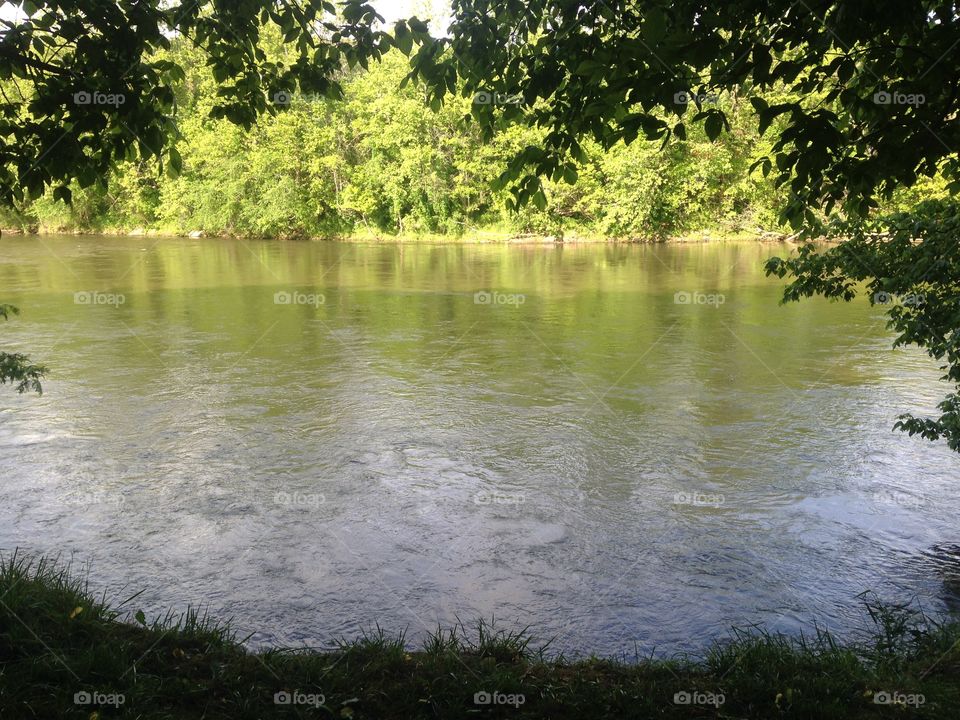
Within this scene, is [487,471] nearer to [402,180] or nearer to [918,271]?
[918,271]

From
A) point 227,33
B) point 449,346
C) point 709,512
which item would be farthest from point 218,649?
point 449,346

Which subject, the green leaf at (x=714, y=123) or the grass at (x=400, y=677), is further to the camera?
the green leaf at (x=714, y=123)

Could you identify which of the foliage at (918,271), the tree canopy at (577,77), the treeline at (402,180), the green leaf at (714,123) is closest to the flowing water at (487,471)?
the foliage at (918,271)

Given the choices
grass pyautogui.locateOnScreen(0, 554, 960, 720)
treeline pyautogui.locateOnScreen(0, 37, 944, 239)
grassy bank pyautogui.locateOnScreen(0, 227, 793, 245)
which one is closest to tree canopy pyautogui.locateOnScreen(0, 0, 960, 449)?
grass pyautogui.locateOnScreen(0, 554, 960, 720)

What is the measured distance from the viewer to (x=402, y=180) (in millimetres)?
42750

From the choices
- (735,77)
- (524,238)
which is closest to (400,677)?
(735,77)

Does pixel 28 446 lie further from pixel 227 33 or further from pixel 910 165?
pixel 910 165

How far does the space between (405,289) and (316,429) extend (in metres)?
12.5

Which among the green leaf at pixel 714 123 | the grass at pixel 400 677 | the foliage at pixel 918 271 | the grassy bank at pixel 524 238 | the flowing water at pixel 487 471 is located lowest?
the flowing water at pixel 487 471

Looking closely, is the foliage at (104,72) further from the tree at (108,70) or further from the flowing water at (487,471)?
the flowing water at (487,471)

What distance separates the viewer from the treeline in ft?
135

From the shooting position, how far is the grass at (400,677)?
3.47 metres

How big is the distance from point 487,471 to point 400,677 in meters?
4.25

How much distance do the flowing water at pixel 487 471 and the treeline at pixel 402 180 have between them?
84.2 ft
